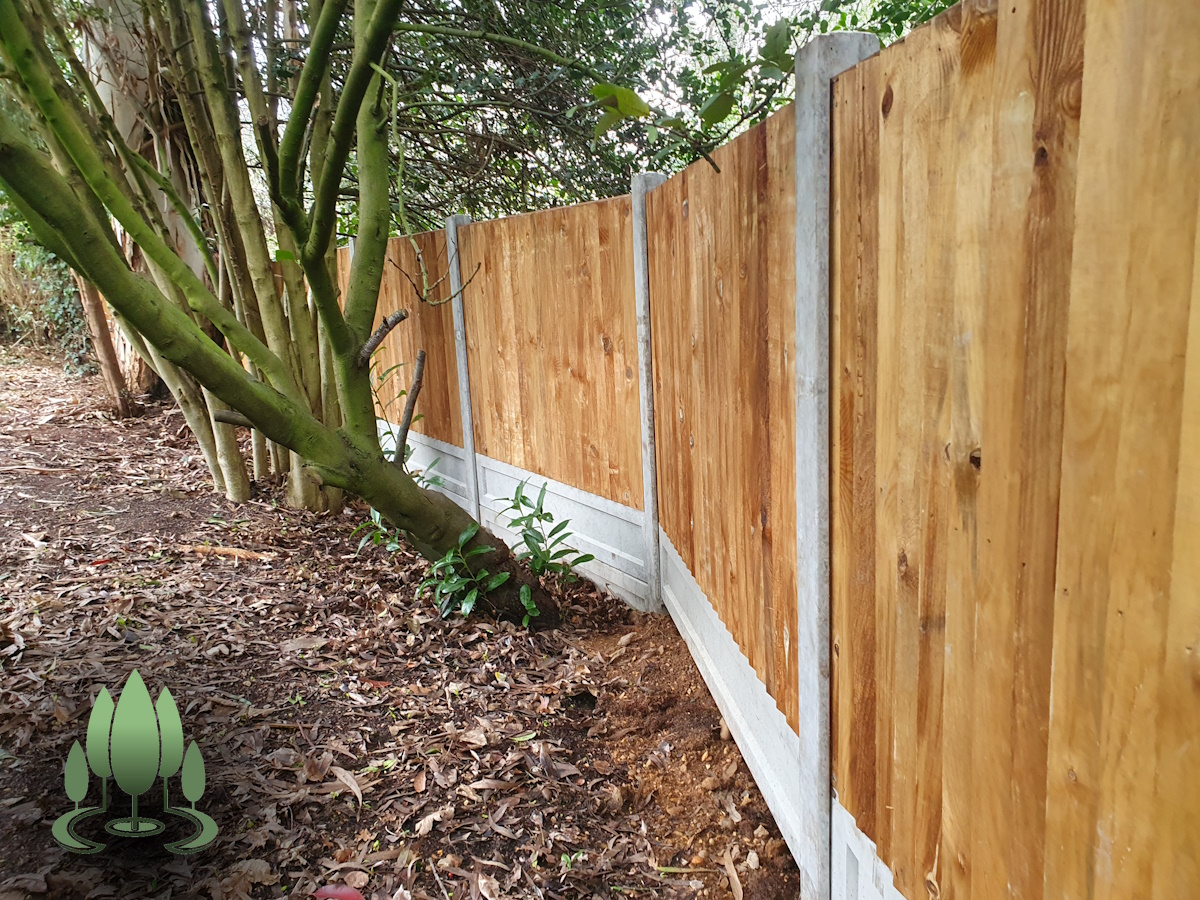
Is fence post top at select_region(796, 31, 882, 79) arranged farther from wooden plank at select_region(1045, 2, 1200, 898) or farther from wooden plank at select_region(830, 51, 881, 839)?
wooden plank at select_region(1045, 2, 1200, 898)

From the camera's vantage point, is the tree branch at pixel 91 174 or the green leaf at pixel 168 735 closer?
the green leaf at pixel 168 735

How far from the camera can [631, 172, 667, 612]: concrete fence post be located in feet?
12.8

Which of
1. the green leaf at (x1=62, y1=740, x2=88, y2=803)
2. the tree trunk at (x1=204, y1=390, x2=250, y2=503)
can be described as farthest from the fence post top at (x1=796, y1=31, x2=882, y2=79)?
the tree trunk at (x1=204, y1=390, x2=250, y2=503)

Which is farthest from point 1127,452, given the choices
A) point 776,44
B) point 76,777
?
point 76,777

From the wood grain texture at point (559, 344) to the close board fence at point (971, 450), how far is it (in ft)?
4.66

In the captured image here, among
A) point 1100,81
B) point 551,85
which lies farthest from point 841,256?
point 551,85

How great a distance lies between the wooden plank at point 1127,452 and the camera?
2.74 feet

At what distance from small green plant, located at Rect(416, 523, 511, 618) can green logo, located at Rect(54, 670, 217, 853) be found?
178 centimetres

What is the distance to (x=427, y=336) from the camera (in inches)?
252

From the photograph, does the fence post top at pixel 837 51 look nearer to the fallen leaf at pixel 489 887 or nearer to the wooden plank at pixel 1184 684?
the wooden plank at pixel 1184 684

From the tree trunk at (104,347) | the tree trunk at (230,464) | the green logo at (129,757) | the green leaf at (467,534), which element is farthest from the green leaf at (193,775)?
the tree trunk at (104,347)

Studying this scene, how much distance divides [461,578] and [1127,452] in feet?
10.9

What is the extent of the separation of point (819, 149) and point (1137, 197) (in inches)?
37.4

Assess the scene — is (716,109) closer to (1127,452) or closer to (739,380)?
(739,380)
